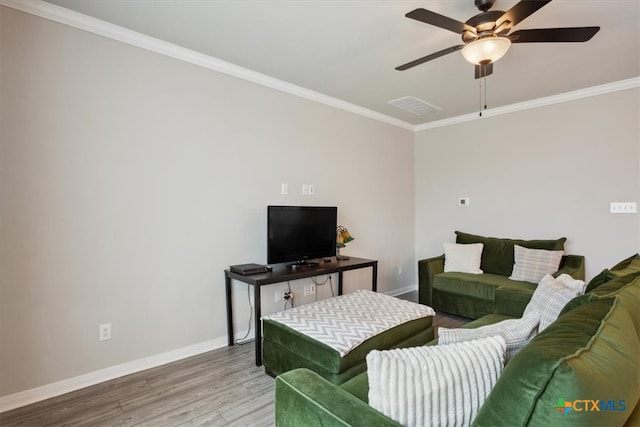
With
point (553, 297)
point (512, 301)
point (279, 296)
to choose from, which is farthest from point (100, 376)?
point (512, 301)

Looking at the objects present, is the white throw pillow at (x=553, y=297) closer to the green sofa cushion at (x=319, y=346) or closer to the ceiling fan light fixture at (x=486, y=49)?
the green sofa cushion at (x=319, y=346)

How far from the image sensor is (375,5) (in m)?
2.16

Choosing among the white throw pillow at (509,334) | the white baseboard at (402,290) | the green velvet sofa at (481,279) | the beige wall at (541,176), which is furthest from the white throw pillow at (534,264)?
the white throw pillow at (509,334)

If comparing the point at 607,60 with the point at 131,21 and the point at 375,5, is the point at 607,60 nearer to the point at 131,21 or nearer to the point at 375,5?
the point at 375,5

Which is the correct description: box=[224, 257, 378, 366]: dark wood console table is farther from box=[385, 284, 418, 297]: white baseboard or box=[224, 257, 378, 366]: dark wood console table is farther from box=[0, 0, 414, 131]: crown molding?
box=[0, 0, 414, 131]: crown molding

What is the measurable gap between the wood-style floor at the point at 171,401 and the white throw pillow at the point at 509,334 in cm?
123

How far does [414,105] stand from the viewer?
13.7ft

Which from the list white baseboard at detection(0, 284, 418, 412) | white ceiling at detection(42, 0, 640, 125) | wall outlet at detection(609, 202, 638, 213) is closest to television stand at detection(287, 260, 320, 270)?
white baseboard at detection(0, 284, 418, 412)

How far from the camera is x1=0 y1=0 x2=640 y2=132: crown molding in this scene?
7.30ft

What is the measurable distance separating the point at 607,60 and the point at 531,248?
1.93m

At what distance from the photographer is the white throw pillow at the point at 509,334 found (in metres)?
1.31

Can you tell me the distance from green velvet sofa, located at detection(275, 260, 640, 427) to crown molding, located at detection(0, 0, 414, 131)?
8.83 feet

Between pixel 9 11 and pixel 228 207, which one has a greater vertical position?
pixel 9 11

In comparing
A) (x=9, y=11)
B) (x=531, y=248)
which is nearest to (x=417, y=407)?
(x=9, y=11)
